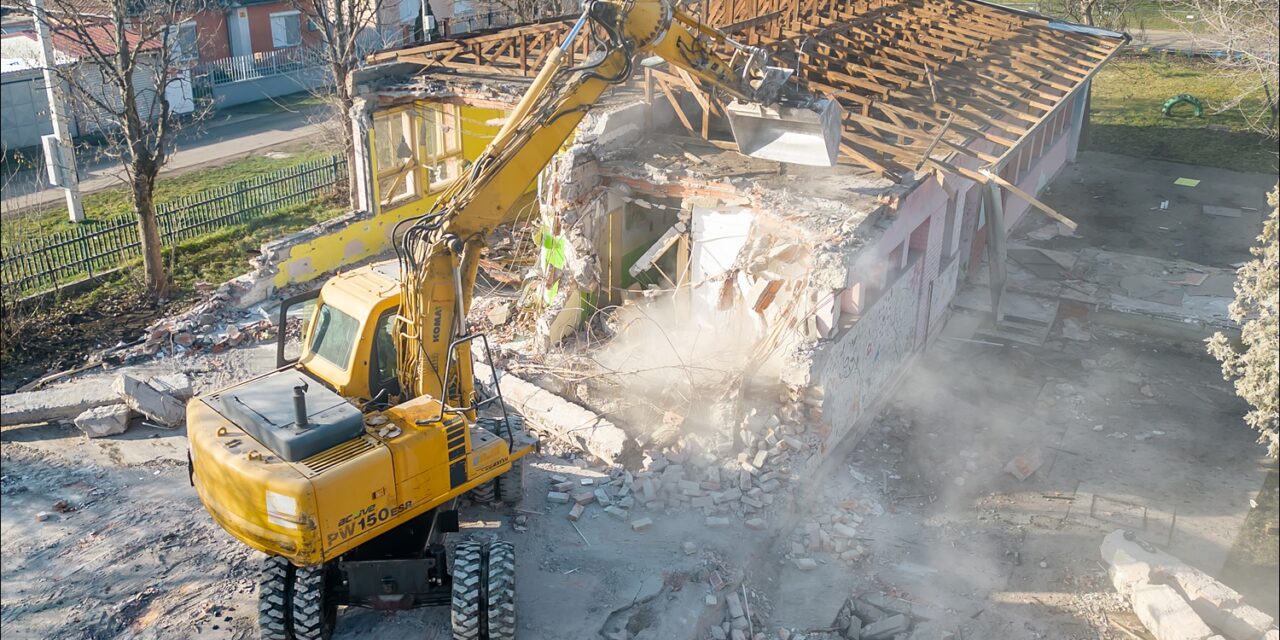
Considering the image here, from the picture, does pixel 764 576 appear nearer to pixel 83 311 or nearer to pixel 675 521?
pixel 675 521

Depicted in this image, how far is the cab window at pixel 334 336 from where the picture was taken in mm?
9016

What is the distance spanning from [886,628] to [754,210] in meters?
5.15

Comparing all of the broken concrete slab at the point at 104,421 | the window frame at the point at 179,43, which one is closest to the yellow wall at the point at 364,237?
the window frame at the point at 179,43

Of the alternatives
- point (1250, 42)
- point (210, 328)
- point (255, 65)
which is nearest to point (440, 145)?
point (210, 328)

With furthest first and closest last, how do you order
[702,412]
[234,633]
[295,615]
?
[702,412]
[234,633]
[295,615]

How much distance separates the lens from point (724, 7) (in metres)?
17.3

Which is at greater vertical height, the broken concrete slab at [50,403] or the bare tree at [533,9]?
the bare tree at [533,9]

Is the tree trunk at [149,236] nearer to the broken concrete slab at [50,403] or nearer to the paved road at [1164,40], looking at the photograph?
the broken concrete slab at [50,403]

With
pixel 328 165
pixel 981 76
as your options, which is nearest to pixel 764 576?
pixel 981 76

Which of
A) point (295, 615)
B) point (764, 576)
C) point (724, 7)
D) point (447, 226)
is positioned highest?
point (724, 7)

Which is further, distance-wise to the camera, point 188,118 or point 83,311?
point 188,118

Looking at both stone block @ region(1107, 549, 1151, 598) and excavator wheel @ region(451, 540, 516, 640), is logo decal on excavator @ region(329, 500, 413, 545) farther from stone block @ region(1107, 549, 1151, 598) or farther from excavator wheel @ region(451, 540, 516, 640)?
stone block @ region(1107, 549, 1151, 598)

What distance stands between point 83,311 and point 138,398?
16.1 feet

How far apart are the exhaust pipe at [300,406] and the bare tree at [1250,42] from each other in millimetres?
8519
